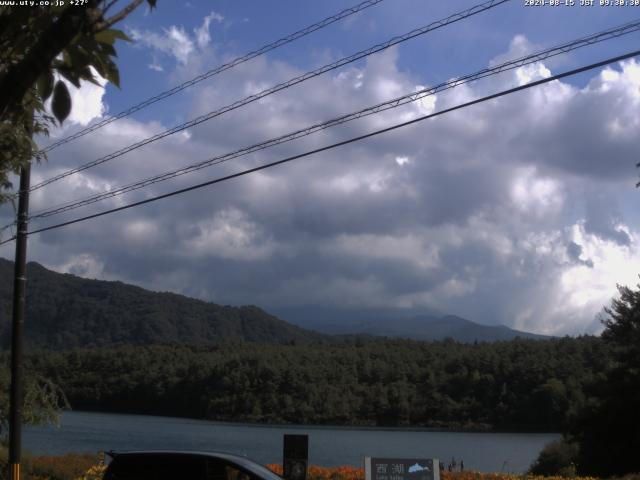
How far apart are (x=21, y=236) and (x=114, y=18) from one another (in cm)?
1317

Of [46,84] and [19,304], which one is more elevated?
[46,84]

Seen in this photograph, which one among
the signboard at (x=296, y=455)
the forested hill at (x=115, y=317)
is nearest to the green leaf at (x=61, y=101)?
the signboard at (x=296, y=455)

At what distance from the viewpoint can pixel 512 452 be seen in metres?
37.2

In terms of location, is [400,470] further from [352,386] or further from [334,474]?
[352,386]

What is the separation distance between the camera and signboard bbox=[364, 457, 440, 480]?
1482 centimetres

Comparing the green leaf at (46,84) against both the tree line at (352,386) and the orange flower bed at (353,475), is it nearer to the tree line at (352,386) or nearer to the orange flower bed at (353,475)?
Answer: the orange flower bed at (353,475)

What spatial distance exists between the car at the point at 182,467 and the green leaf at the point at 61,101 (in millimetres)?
7452

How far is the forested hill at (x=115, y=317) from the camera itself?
145 m

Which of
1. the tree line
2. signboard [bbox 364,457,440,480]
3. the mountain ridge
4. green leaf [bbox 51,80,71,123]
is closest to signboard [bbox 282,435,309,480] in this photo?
signboard [bbox 364,457,440,480]

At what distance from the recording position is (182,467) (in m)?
11.4

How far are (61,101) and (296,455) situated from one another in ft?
37.3

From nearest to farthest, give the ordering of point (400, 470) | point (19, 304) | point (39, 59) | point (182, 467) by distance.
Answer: point (39, 59)
point (182, 467)
point (400, 470)
point (19, 304)

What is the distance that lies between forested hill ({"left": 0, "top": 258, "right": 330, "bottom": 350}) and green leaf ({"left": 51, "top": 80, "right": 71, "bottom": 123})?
130 metres

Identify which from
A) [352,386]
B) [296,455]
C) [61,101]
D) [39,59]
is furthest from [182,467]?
[352,386]
